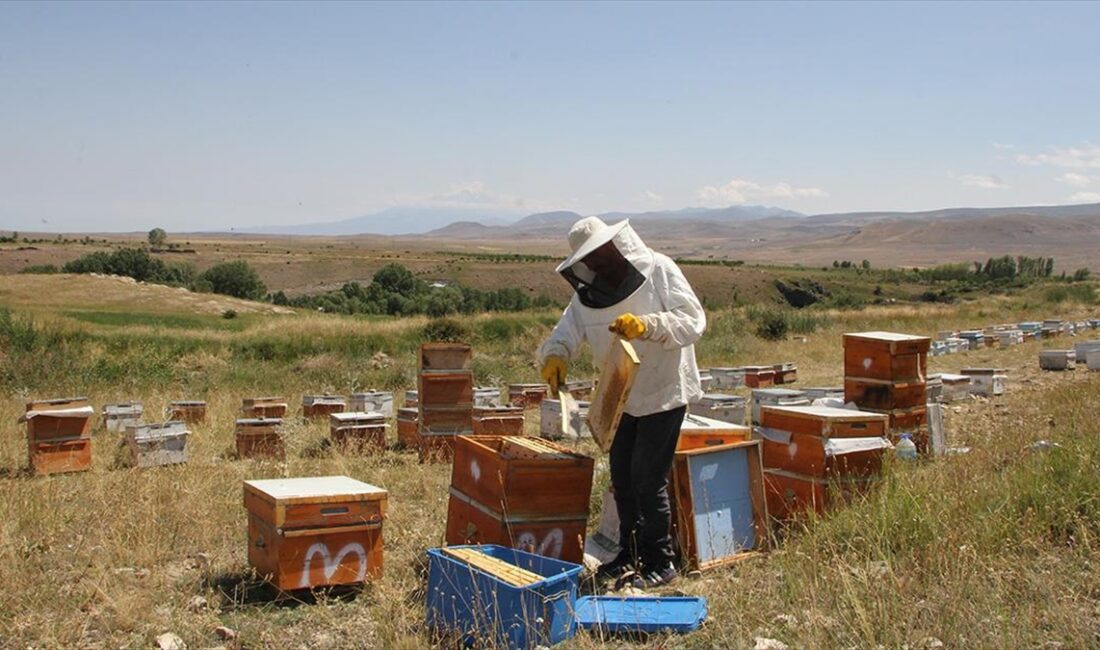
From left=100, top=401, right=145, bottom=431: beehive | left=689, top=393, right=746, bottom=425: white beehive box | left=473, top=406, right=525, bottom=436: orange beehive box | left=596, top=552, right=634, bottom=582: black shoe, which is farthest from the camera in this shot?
left=100, top=401, right=145, bottom=431: beehive

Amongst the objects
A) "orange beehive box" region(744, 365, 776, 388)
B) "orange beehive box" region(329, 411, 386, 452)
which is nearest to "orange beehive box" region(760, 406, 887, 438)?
"orange beehive box" region(329, 411, 386, 452)

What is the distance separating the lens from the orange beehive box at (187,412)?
13.0 m

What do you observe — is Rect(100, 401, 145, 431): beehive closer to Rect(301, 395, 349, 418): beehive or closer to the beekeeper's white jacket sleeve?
Rect(301, 395, 349, 418): beehive

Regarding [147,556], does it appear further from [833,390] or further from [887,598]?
[833,390]

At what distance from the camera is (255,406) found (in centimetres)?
1284

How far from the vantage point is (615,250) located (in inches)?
214

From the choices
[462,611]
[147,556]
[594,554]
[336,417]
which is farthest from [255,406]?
[462,611]

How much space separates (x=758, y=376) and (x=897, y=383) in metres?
8.15

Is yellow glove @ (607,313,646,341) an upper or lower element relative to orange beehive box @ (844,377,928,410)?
upper

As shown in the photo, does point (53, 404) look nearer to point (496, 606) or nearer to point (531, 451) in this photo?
point (531, 451)

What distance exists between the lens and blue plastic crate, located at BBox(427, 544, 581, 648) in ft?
14.4

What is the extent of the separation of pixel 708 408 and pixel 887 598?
6705 millimetres

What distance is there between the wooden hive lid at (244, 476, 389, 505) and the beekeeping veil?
65.7 inches

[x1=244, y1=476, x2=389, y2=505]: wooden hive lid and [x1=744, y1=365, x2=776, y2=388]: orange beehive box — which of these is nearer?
[x1=244, y1=476, x2=389, y2=505]: wooden hive lid
